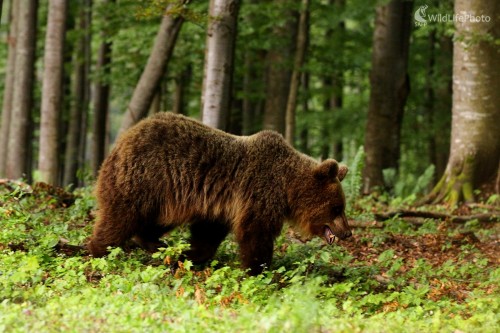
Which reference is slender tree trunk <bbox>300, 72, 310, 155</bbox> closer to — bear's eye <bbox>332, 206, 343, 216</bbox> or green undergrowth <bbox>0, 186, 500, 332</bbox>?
green undergrowth <bbox>0, 186, 500, 332</bbox>

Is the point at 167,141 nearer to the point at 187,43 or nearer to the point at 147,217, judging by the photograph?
the point at 147,217

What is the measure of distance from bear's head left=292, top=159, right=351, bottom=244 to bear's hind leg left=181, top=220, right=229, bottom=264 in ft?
3.02

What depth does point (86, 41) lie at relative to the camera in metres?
26.9

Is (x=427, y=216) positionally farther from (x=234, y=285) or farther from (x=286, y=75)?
(x=286, y=75)

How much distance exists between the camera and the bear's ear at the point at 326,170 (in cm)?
844

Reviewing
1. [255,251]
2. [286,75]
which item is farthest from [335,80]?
[255,251]

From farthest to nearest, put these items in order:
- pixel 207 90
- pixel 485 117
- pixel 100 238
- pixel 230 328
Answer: pixel 485 117 → pixel 207 90 → pixel 100 238 → pixel 230 328

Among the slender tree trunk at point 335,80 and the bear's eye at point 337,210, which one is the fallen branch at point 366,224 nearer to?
the bear's eye at point 337,210

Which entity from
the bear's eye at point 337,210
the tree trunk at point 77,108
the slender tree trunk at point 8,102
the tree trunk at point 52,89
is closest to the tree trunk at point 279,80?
the tree trunk at point 77,108

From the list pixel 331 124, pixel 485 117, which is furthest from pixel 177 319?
pixel 331 124

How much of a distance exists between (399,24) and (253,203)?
1173cm

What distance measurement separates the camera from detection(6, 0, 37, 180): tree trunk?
54.6ft

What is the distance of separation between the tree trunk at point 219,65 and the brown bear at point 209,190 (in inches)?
120

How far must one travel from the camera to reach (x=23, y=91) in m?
16.7
